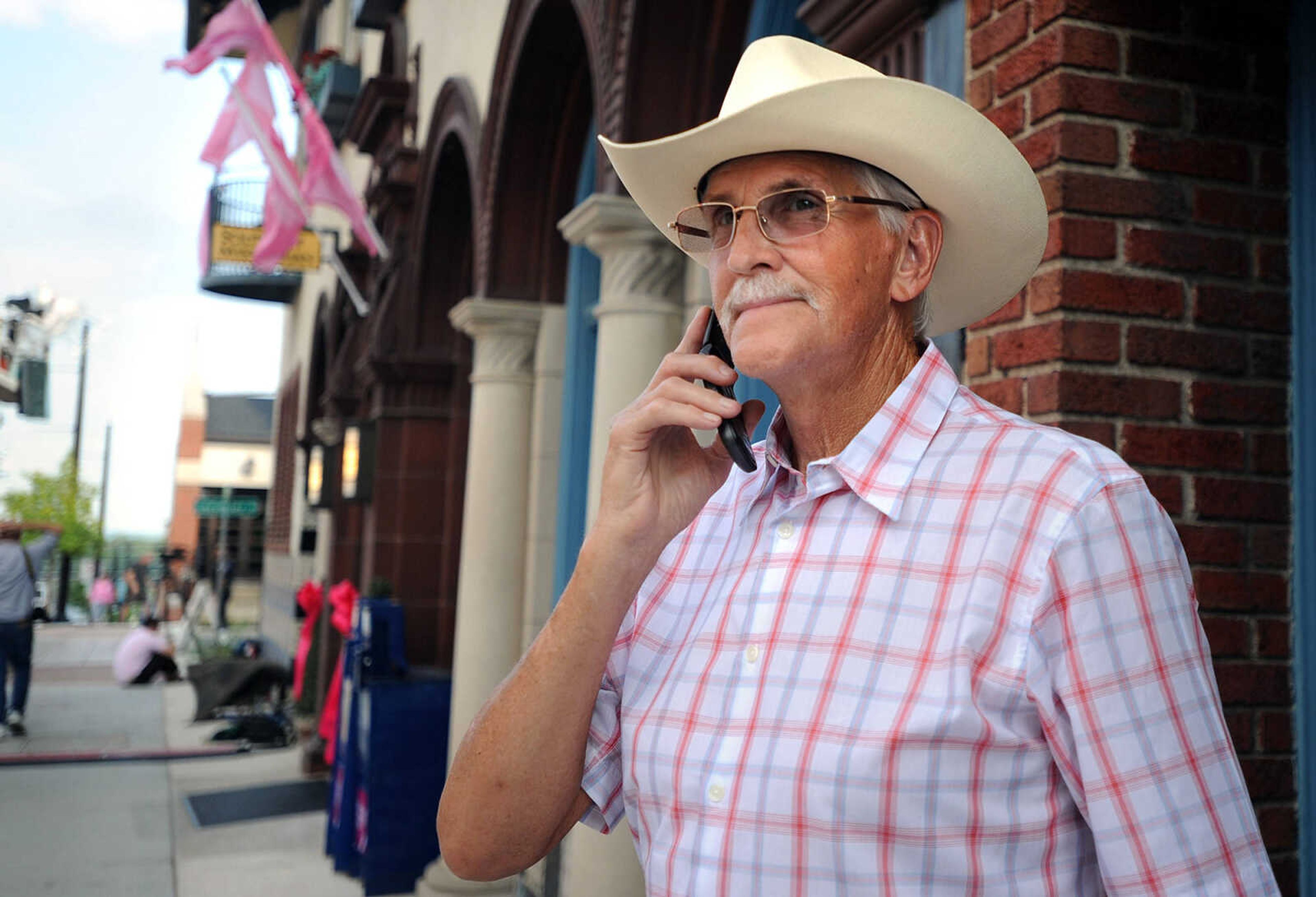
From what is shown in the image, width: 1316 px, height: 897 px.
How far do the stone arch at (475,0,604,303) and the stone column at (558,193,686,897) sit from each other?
158 centimetres

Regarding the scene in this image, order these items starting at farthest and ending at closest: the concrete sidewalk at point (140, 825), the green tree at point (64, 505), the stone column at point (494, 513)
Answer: the green tree at point (64, 505) < the concrete sidewalk at point (140, 825) < the stone column at point (494, 513)

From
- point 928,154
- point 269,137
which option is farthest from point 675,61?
point 269,137

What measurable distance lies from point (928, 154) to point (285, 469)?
20400mm

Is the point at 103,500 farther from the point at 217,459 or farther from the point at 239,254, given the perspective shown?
the point at 239,254

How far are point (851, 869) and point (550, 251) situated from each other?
5513mm

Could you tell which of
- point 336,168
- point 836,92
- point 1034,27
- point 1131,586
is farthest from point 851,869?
point 336,168

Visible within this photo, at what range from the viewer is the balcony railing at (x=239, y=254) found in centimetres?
1306

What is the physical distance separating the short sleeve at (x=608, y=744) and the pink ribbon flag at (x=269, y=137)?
7461mm

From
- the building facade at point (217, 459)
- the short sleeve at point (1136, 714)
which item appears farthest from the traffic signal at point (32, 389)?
the short sleeve at point (1136, 714)

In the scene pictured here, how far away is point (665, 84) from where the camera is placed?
4.45 metres

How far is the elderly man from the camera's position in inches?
→ 47.4

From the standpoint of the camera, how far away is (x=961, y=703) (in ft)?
3.94

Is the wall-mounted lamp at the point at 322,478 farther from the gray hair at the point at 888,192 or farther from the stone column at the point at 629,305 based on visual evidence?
the gray hair at the point at 888,192

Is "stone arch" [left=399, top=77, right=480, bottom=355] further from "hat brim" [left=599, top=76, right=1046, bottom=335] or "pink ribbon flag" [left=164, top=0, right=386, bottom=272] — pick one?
"hat brim" [left=599, top=76, right=1046, bottom=335]
